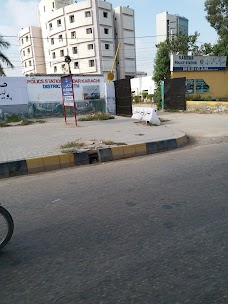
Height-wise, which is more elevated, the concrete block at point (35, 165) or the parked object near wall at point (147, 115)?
the parked object near wall at point (147, 115)

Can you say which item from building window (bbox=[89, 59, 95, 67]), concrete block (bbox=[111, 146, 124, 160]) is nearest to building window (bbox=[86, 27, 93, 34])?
building window (bbox=[89, 59, 95, 67])

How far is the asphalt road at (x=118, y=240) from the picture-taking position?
2.11m

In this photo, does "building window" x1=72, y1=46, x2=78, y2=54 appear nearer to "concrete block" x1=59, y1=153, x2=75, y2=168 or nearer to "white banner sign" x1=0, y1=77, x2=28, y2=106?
"white banner sign" x1=0, y1=77, x2=28, y2=106

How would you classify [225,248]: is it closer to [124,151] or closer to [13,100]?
[124,151]

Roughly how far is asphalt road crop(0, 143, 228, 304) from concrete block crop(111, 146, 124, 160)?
1.56 metres

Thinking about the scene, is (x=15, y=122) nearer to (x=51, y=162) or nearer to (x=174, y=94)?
(x=51, y=162)

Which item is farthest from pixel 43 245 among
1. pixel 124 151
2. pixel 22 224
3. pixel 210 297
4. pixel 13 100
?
pixel 13 100

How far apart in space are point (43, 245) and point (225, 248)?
1829 mm

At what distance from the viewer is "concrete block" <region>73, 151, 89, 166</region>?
6273mm

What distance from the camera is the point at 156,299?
6.54 feet

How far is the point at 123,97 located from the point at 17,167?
11109 mm

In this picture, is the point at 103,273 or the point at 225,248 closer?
the point at 103,273

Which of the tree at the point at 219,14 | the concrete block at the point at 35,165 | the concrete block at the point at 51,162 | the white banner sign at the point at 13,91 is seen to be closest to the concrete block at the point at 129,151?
the concrete block at the point at 51,162

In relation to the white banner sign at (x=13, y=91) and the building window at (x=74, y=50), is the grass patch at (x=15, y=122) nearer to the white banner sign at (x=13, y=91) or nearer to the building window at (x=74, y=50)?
the white banner sign at (x=13, y=91)
